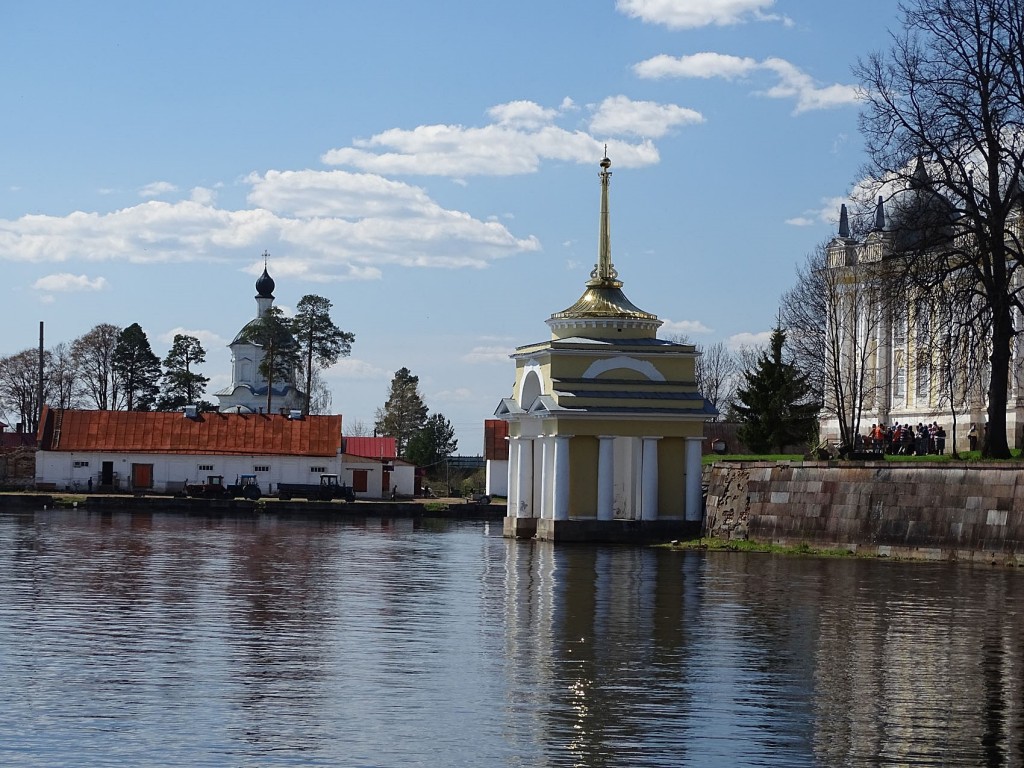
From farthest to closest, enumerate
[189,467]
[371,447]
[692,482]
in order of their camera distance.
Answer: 1. [371,447]
2. [189,467]
3. [692,482]

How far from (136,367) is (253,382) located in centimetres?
1210

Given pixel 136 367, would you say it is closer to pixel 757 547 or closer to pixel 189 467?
pixel 189 467

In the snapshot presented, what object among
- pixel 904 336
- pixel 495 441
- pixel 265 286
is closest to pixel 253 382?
pixel 265 286

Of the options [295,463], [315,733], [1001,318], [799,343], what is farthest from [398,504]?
[315,733]

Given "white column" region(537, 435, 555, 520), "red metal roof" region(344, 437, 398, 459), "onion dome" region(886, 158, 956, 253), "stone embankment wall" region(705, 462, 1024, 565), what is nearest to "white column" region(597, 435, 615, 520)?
"white column" region(537, 435, 555, 520)

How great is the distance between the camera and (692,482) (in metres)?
51.6

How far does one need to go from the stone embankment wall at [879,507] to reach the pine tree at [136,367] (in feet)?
237

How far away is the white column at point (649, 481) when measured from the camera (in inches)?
2012

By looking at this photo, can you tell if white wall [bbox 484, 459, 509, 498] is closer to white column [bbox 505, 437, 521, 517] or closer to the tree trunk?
white column [bbox 505, 437, 521, 517]

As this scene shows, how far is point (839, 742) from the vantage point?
48.2 feet

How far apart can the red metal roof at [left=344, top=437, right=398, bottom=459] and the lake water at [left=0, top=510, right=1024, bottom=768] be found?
65.6 m

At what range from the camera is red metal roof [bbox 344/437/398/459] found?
333ft

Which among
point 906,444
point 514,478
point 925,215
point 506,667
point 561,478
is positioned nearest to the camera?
point 506,667

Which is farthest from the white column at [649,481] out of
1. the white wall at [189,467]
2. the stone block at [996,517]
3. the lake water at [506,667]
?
the white wall at [189,467]
